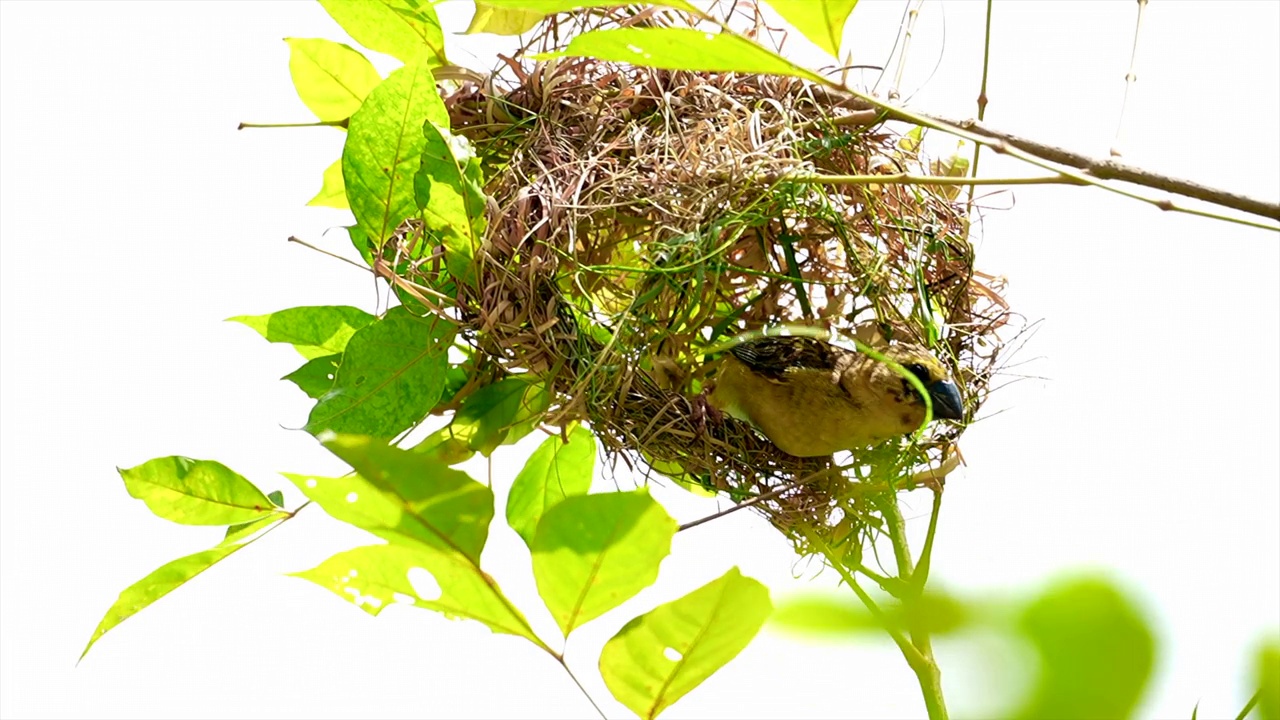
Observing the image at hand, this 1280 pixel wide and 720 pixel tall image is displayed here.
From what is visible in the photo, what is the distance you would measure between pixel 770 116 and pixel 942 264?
7.2 inches

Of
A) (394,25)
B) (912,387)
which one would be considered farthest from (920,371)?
(394,25)

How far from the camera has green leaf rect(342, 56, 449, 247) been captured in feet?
2.69

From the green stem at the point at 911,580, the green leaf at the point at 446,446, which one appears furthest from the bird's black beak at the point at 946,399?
the green leaf at the point at 446,446

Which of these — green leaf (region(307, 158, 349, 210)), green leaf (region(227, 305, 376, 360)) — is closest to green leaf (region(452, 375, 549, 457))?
green leaf (region(227, 305, 376, 360))

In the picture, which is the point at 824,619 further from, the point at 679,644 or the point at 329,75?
the point at 329,75

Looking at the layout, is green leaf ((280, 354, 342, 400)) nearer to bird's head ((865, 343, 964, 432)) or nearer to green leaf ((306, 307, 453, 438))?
green leaf ((306, 307, 453, 438))

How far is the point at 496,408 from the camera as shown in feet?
3.21

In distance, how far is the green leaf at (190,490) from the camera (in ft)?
2.77

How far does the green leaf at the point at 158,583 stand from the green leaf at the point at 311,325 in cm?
23

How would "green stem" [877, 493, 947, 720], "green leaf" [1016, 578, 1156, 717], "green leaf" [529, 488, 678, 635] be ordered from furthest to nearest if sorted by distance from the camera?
"green stem" [877, 493, 947, 720] < "green leaf" [529, 488, 678, 635] < "green leaf" [1016, 578, 1156, 717]

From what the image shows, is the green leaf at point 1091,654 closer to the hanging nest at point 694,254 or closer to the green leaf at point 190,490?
the hanging nest at point 694,254

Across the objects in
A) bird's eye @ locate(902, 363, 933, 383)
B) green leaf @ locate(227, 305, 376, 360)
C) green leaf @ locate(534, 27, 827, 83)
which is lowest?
green leaf @ locate(227, 305, 376, 360)

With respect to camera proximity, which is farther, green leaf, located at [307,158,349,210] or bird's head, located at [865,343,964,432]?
green leaf, located at [307,158,349,210]

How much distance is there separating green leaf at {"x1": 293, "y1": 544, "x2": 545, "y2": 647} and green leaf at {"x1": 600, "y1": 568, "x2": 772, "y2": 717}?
0.15ft
